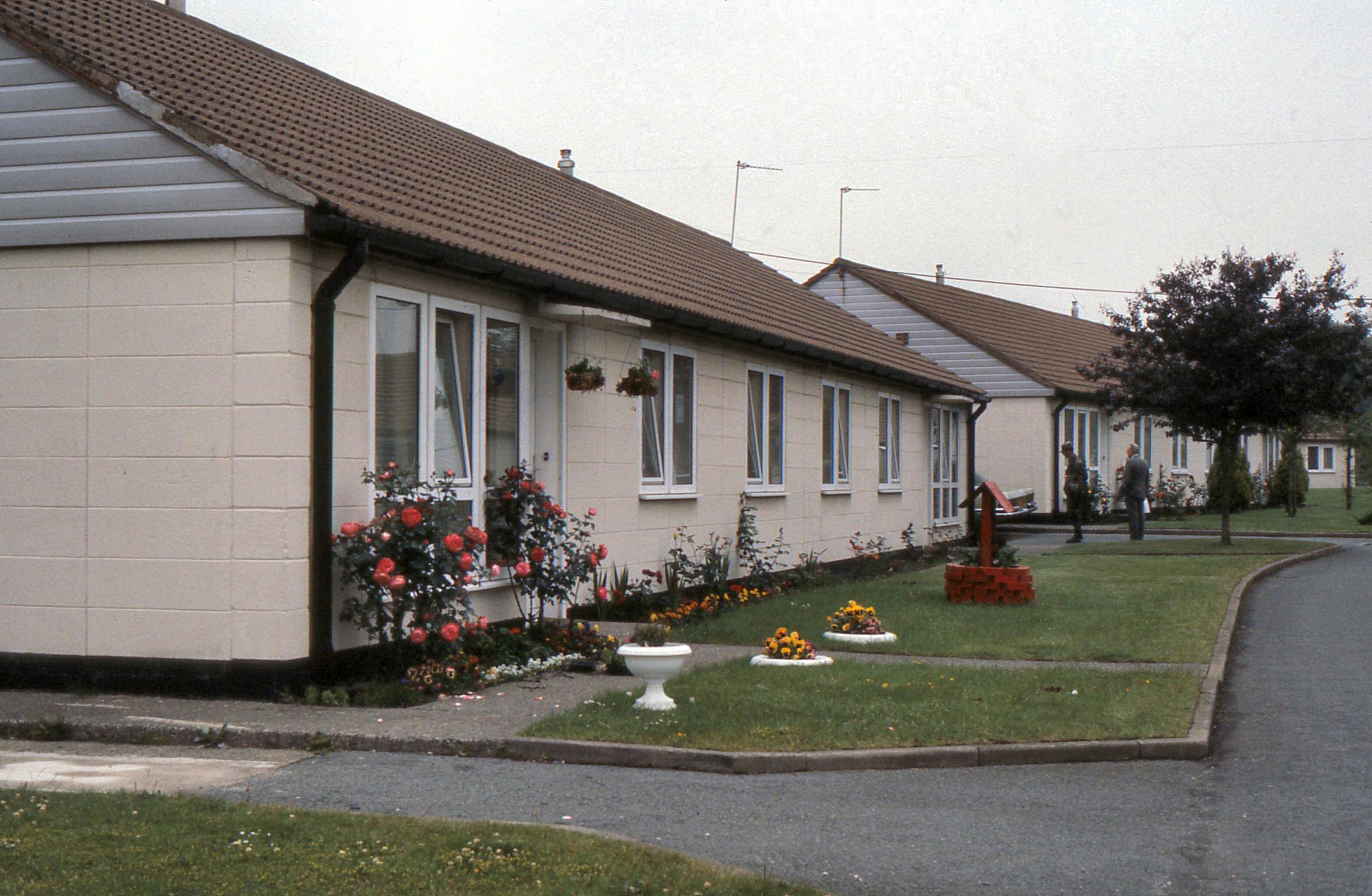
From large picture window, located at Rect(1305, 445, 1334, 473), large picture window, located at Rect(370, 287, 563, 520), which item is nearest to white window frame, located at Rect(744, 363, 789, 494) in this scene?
large picture window, located at Rect(370, 287, 563, 520)

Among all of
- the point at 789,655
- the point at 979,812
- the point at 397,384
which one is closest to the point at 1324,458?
the point at 789,655

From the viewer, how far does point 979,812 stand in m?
7.23

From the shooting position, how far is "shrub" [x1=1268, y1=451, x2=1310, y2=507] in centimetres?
4728

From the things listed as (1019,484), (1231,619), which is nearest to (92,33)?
(1231,619)

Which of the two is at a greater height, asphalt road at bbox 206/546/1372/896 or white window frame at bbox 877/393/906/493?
white window frame at bbox 877/393/906/493

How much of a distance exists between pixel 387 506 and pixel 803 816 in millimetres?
4405

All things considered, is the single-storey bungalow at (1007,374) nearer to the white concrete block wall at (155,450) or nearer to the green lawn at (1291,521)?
the green lawn at (1291,521)

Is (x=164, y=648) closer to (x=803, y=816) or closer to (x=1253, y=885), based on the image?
(x=803, y=816)

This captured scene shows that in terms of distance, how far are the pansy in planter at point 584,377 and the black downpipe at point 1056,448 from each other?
24525 millimetres

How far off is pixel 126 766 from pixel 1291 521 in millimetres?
34726

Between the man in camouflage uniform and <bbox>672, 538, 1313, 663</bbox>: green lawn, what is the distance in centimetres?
680

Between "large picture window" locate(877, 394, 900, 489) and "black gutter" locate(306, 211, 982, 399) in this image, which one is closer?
"black gutter" locate(306, 211, 982, 399)

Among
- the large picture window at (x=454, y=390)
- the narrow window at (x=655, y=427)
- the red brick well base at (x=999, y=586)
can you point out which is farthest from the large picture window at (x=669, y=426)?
the red brick well base at (x=999, y=586)

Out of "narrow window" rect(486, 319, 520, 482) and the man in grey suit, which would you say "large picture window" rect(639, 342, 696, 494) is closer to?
"narrow window" rect(486, 319, 520, 482)
